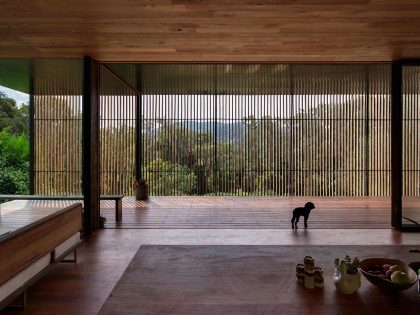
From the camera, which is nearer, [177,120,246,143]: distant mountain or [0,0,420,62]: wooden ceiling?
[0,0,420,62]: wooden ceiling

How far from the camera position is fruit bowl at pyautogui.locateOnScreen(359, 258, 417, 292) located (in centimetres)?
131

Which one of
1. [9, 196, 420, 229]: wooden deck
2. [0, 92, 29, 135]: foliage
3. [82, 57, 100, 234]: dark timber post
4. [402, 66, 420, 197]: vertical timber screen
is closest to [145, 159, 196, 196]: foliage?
[9, 196, 420, 229]: wooden deck

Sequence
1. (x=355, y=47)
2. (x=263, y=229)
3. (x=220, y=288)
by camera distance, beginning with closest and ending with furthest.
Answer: (x=220, y=288)
(x=355, y=47)
(x=263, y=229)

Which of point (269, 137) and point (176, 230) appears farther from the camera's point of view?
point (269, 137)

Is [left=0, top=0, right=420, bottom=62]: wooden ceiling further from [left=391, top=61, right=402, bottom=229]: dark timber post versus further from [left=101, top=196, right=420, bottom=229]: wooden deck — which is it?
[left=101, top=196, right=420, bottom=229]: wooden deck

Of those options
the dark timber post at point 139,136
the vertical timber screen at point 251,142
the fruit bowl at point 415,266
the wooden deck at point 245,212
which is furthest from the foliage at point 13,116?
the fruit bowl at point 415,266

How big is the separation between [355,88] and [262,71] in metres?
2.56

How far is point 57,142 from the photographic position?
21.2 ft

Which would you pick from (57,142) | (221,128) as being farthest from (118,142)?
(221,128)

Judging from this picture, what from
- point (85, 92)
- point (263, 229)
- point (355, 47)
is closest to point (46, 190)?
point (85, 92)

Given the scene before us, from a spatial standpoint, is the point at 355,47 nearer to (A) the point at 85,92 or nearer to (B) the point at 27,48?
(A) the point at 85,92

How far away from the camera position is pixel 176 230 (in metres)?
4.20

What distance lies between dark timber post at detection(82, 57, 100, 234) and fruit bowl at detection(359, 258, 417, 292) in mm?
3440

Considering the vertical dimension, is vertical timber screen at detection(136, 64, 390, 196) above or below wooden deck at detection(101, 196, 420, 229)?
above
